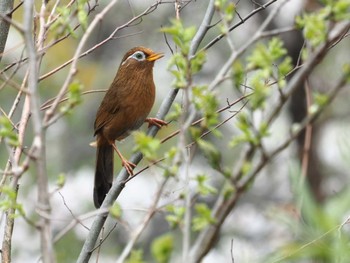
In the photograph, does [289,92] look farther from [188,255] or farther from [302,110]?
[302,110]

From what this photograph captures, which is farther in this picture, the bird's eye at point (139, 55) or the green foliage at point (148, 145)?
the bird's eye at point (139, 55)

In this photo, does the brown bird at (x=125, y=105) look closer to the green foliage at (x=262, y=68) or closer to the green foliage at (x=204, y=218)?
the green foliage at (x=262, y=68)

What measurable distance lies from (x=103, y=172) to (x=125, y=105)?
0.49m

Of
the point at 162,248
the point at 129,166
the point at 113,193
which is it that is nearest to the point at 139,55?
the point at 129,166

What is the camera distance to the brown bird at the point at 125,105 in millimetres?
5500

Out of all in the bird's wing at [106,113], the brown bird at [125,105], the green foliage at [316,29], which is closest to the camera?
the green foliage at [316,29]

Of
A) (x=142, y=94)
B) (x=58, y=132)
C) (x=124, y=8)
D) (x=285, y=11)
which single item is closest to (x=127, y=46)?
(x=124, y=8)

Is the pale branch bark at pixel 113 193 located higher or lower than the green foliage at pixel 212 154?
higher

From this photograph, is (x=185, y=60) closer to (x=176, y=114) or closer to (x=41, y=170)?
(x=176, y=114)

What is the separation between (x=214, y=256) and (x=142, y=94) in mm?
5234

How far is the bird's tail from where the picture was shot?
551 cm

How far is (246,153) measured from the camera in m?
2.04

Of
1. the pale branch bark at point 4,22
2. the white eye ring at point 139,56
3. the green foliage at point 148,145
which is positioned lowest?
the green foliage at point 148,145

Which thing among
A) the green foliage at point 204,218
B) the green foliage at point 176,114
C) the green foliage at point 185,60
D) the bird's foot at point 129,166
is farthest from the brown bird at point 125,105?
the green foliage at point 204,218
